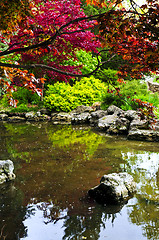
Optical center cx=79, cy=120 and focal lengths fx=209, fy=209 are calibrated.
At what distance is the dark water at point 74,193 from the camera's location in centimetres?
230

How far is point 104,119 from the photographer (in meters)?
7.52

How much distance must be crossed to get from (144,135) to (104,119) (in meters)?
1.93

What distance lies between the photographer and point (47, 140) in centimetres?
609

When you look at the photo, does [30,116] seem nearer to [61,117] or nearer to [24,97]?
[61,117]

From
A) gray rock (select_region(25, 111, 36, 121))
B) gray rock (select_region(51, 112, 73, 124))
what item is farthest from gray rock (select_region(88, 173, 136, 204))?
gray rock (select_region(25, 111, 36, 121))

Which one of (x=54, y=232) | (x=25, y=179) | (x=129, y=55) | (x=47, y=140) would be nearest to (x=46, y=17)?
(x=47, y=140)

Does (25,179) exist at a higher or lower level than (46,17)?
lower

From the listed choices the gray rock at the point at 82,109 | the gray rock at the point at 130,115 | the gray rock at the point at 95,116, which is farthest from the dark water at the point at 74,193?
the gray rock at the point at 82,109

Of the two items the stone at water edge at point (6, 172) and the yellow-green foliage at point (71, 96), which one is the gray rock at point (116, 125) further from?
the stone at water edge at point (6, 172)

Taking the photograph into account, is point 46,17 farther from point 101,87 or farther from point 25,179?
point 101,87

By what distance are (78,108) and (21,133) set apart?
3441 millimetres

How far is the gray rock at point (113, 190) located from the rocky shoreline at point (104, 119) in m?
1.49

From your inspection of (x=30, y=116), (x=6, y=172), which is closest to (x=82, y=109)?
(x=30, y=116)

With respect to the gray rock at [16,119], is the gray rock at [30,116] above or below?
above
